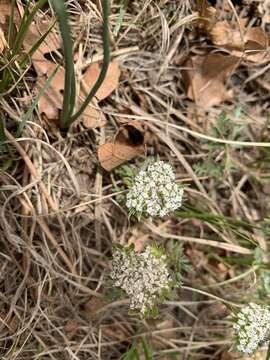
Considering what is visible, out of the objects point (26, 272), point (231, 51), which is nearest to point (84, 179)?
point (26, 272)

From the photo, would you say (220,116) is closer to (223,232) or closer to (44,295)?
(223,232)

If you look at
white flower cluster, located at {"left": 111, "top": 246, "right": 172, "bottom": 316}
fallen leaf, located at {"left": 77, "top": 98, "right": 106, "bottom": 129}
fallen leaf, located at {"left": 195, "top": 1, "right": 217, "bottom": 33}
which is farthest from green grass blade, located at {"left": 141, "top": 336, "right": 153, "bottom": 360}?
fallen leaf, located at {"left": 195, "top": 1, "right": 217, "bottom": 33}

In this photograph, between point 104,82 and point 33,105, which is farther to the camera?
point 104,82

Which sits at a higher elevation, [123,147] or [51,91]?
[51,91]

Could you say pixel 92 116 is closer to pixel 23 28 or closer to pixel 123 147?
pixel 123 147

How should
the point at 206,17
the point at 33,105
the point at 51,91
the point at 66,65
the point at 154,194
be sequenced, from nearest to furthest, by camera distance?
the point at 66,65 → the point at 154,194 → the point at 33,105 → the point at 51,91 → the point at 206,17

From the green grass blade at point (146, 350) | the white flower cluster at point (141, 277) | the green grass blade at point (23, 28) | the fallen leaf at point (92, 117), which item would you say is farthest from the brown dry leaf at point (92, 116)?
the green grass blade at point (146, 350)

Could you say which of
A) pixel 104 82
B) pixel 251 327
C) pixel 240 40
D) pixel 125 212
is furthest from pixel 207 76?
pixel 251 327

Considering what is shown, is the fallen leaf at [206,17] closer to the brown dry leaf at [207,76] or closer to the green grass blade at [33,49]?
the brown dry leaf at [207,76]
